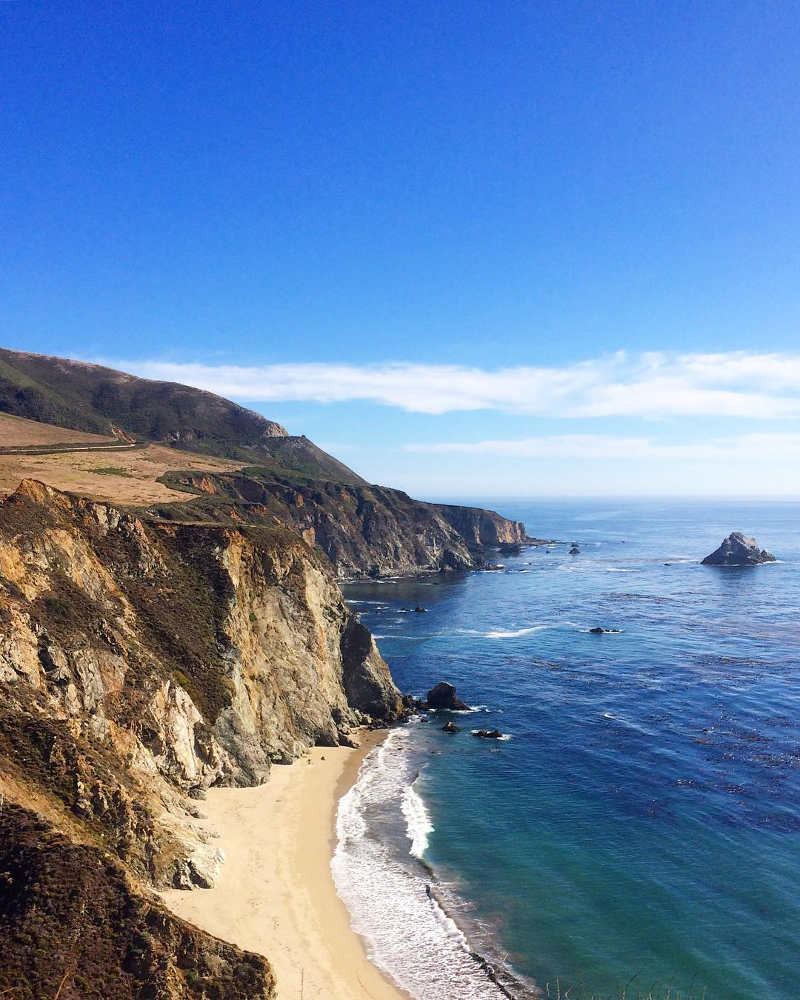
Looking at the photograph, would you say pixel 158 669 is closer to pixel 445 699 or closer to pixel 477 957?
pixel 477 957

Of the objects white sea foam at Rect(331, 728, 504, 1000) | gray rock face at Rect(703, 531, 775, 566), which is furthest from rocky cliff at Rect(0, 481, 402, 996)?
gray rock face at Rect(703, 531, 775, 566)

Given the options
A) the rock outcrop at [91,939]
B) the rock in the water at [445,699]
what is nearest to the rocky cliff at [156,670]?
the rock outcrop at [91,939]

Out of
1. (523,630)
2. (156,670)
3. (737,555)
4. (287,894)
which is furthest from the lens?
(737,555)

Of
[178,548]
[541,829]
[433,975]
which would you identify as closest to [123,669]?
[178,548]

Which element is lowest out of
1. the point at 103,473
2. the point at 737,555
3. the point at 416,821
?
the point at 416,821

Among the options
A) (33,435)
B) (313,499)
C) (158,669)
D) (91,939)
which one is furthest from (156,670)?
(313,499)
